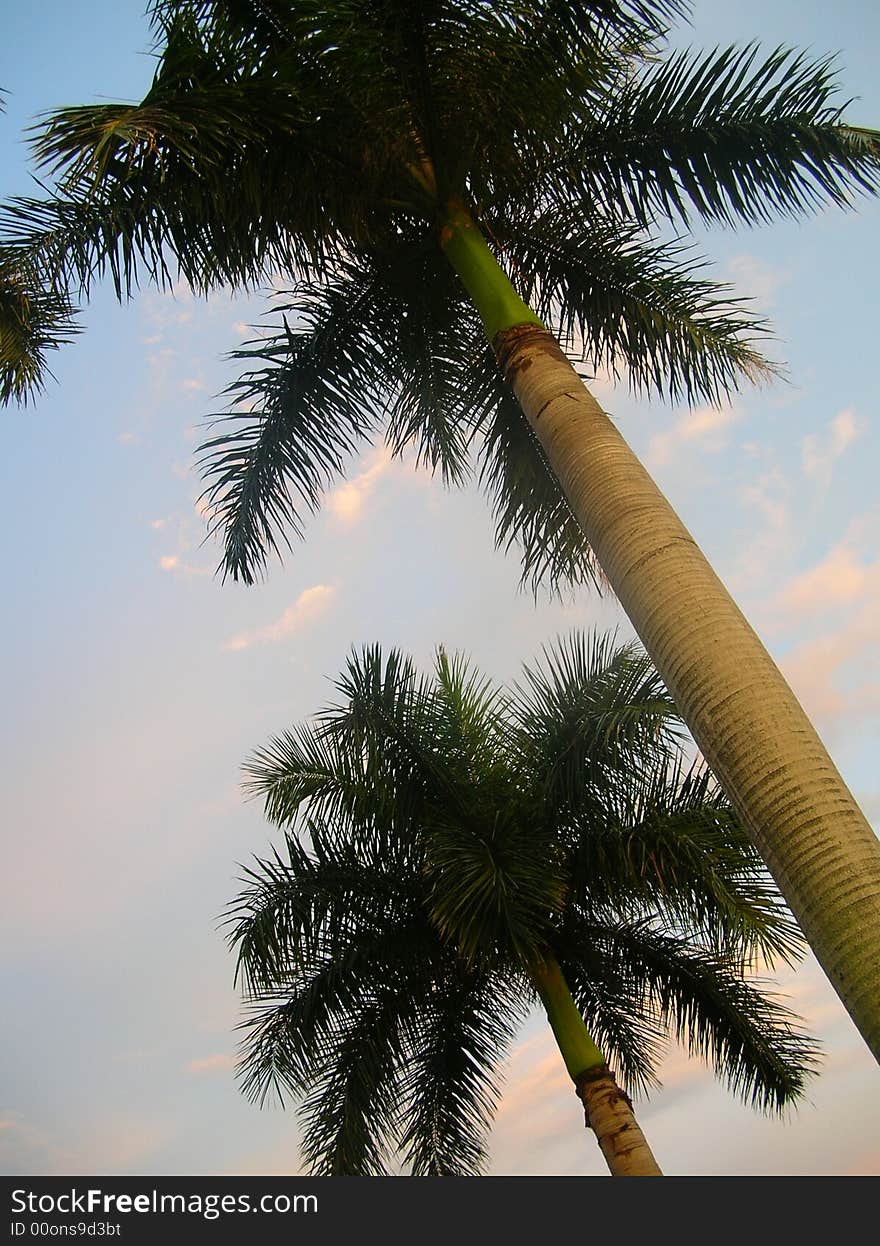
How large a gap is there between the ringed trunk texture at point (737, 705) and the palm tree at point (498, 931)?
603 cm

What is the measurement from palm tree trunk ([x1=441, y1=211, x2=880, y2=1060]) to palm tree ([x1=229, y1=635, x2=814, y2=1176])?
5.98 m

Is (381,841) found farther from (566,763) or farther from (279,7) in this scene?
(279,7)

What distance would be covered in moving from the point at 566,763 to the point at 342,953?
135 inches

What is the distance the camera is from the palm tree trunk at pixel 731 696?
3.89 m

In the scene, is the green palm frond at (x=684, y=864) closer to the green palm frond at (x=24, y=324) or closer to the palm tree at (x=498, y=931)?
the palm tree at (x=498, y=931)

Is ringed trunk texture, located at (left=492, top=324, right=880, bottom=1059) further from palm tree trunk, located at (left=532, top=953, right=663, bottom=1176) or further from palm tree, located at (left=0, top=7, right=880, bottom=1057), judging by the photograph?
palm tree trunk, located at (left=532, top=953, right=663, bottom=1176)

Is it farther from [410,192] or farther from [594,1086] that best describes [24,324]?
[594,1086]

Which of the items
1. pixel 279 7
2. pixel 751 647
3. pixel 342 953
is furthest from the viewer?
pixel 342 953

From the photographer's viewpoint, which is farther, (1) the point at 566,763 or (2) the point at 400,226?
(1) the point at 566,763

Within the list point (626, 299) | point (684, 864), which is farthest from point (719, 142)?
point (684, 864)
